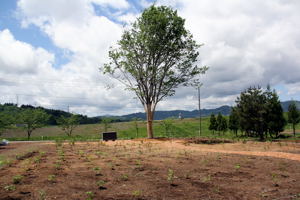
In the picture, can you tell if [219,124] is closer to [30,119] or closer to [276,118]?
[276,118]

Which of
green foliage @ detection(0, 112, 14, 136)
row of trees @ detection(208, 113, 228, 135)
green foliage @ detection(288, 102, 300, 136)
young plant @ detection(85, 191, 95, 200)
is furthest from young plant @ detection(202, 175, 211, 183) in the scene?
row of trees @ detection(208, 113, 228, 135)

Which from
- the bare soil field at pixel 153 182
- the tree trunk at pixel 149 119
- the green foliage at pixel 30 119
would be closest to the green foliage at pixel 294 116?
the tree trunk at pixel 149 119

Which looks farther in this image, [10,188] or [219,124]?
[219,124]

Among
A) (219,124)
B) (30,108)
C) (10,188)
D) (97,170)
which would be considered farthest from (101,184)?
(30,108)

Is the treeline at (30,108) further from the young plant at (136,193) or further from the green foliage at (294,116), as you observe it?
the young plant at (136,193)

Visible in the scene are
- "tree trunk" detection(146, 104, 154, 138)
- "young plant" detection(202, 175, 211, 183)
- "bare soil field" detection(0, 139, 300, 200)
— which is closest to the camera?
"bare soil field" detection(0, 139, 300, 200)

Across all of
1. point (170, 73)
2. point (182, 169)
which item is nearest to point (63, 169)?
point (182, 169)

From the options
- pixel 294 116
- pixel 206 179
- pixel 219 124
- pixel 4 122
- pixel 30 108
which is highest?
pixel 30 108

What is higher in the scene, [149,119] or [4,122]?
[149,119]

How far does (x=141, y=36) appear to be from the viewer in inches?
909

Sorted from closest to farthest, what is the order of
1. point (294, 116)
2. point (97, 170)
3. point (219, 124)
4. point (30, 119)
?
point (97, 170)
point (294, 116)
point (219, 124)
point (30, 119)

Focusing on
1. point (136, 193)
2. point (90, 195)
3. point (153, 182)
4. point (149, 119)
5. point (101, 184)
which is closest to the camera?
point (90, 195)

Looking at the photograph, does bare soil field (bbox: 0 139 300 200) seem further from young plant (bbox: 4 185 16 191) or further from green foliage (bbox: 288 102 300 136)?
green foliage (bbox: 288 102 300 136)

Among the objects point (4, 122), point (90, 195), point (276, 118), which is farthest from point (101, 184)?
point (276, 118)
